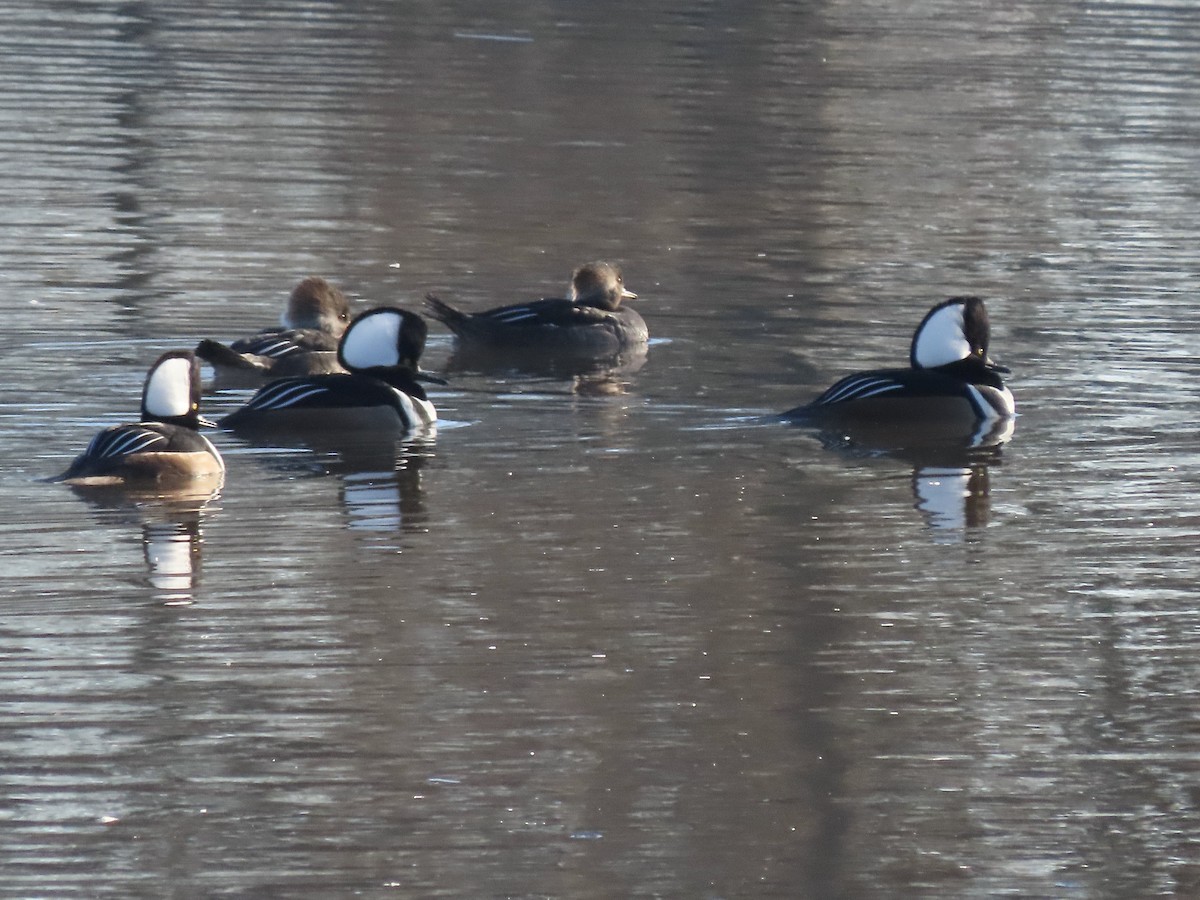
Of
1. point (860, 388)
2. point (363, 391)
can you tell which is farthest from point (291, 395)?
point (860, 388)

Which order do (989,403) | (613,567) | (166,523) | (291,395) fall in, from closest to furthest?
(613,567), (166,523), (291,395), (989,403)

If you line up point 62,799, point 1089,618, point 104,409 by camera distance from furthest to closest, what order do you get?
point 104,409, point 1089,618, point 62,799

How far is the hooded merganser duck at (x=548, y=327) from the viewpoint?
14039 millimetres

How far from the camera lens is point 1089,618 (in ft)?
28.1

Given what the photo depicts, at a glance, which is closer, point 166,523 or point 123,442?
point 166,523

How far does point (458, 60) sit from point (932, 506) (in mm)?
22511

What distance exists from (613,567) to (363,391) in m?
2.94

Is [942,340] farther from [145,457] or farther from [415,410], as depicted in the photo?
[145,457]

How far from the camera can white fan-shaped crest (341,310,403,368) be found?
12.1 metres

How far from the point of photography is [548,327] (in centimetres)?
1416

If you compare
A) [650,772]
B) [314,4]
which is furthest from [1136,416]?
[314,4]

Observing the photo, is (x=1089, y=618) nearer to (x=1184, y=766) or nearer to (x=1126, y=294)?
(x=1184, y=766)

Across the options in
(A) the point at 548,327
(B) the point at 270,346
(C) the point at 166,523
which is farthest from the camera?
(A) the point at 548,327

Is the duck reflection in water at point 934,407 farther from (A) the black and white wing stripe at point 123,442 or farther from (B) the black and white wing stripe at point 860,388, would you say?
(A) the black and white wing stripe at point 123,442
